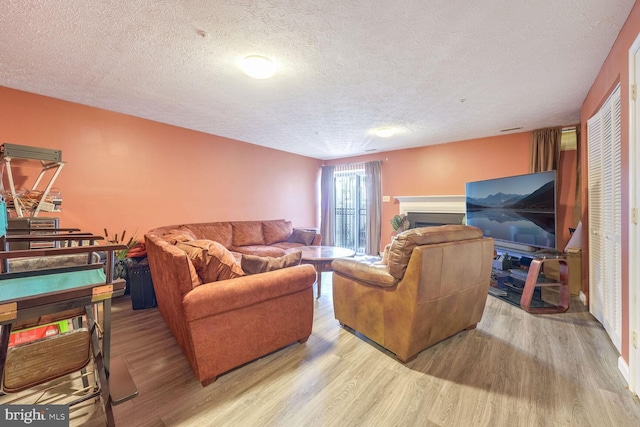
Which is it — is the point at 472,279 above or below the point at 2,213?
below

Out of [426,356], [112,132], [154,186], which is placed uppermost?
[112,132]

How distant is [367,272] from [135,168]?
3453 millimetres

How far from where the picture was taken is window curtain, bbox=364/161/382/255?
19.0 feet

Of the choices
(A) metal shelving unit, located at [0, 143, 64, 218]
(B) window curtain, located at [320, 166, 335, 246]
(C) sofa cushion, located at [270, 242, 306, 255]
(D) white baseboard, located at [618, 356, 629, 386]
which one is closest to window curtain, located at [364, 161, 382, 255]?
(B) window curtain, located at [320, 166, 335, 246]

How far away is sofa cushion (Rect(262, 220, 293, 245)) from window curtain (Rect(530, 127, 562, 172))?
4254 mm

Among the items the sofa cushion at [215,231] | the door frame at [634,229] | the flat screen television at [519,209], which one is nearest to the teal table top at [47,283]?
→ the sofa cushion at [215,231]

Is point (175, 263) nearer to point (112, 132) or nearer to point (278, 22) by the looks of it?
point (278, 22)

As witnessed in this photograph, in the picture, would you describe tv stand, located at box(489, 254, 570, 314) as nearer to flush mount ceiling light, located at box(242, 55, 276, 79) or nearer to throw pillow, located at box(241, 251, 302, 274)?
throw pillow, located at box(241, 251, 302, 274)

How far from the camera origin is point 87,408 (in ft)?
4.91

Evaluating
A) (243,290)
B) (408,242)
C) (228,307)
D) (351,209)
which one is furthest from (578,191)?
(228,307)

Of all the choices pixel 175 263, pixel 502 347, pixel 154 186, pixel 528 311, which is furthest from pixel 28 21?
pixel 528 311

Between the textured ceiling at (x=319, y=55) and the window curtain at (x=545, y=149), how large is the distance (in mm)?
431

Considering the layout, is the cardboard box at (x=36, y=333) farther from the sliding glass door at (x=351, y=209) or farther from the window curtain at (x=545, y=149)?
the window curtain at (x=545, y=149)

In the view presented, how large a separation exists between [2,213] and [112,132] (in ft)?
6.76
